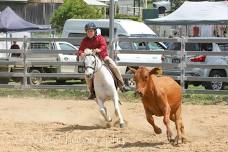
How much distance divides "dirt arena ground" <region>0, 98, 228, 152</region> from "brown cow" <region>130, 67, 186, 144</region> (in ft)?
1.35

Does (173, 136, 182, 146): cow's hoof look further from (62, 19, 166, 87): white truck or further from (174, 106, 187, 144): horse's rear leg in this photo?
(62, 19, 166, 87): white truck

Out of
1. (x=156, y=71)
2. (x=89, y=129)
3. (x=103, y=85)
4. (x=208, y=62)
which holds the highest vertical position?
(x=156, y=71)

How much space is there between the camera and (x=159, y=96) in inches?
352

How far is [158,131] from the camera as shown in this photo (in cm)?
926

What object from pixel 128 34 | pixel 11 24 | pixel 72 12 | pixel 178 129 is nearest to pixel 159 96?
pixel 178 129

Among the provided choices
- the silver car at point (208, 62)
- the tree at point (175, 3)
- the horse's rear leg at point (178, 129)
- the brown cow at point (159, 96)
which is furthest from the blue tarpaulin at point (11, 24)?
the tree at point (175, 3)

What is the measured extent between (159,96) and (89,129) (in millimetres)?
2632

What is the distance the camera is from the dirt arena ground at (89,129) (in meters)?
9.08

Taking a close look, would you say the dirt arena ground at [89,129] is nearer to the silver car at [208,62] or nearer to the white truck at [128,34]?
the silver car at [208,62]

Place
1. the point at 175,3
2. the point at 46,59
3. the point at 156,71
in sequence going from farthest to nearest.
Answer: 1. the point at 175,3
2. the point at 46,59
3. the point at 156,71

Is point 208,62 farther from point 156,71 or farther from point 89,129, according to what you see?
point 156,71

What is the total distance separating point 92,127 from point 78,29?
13.9m

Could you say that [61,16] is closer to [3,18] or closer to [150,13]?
[150,13]

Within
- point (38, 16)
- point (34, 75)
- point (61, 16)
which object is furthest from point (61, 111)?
point (38, 16)
